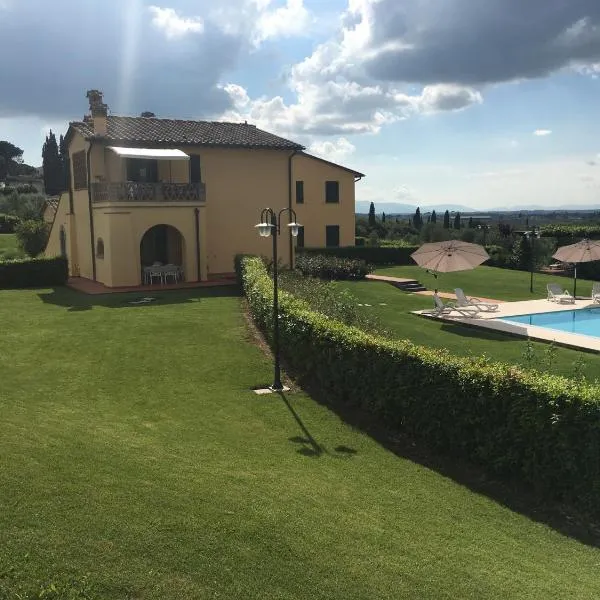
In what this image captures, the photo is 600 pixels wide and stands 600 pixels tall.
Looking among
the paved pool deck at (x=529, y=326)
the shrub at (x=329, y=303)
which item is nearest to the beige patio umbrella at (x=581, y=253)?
the paved pool deck at (x=529, y=326)

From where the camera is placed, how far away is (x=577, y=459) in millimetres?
7340

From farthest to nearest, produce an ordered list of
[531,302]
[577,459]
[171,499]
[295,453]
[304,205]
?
1. [304,205]
2. [531,302]
3. [295,453]
4. [577,459]
5. [171,499]

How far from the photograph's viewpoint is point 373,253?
3747 cm

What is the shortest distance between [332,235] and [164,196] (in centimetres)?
1419

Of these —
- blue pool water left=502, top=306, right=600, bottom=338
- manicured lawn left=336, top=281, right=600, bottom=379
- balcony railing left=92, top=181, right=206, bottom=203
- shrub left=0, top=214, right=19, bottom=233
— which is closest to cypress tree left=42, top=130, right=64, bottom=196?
shrub left=0, top=214, right=19, bottom=233

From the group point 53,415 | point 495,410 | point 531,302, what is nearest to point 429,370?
point 495,410

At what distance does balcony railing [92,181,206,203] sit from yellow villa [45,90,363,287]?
41mm

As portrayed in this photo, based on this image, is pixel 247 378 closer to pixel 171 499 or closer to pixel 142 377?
pixel 142 377

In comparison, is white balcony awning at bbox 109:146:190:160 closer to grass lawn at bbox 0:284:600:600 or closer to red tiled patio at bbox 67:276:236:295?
red tiled patio at bbox 67:276:236:295

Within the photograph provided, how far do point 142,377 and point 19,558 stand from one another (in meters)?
7.64

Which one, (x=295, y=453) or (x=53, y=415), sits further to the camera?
(x=53, y=415)

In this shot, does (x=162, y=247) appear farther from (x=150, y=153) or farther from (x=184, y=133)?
(x=184, y=133)

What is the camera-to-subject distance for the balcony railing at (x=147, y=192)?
24.7 meters

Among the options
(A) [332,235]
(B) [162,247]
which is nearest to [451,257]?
(B) [162,247]
